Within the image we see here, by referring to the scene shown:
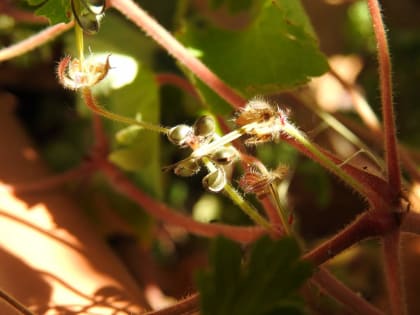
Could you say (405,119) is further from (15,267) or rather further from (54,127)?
(15,267)

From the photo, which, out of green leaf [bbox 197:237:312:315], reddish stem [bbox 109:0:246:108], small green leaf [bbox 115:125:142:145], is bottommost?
green leaf [bbox 197:237:312:315]

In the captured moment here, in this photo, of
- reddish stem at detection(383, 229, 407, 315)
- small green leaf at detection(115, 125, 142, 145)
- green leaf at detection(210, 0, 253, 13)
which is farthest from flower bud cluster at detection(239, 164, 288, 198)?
green leaf at detection(210, 0, 253, 13)

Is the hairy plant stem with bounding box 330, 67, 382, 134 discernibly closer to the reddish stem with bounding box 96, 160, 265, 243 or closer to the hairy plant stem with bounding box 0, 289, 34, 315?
the reddish stem with bounding box 96, 160, 265, 243

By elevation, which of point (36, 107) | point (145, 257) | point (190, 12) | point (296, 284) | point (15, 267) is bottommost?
point (296, 284)

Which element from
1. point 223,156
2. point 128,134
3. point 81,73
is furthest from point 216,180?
point 128,134

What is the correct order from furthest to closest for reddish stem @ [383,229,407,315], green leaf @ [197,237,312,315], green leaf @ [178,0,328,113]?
1. green leaf @ [178,0,328,113]
2. reddish stem @ [383,229,407,315]
3. green leaf @ [197,237,312,315]

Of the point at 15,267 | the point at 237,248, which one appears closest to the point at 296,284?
the point at 237,248

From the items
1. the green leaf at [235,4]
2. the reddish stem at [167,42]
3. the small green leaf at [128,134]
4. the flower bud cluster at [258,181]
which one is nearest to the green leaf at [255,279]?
the flower bud cluster at [258,181]
